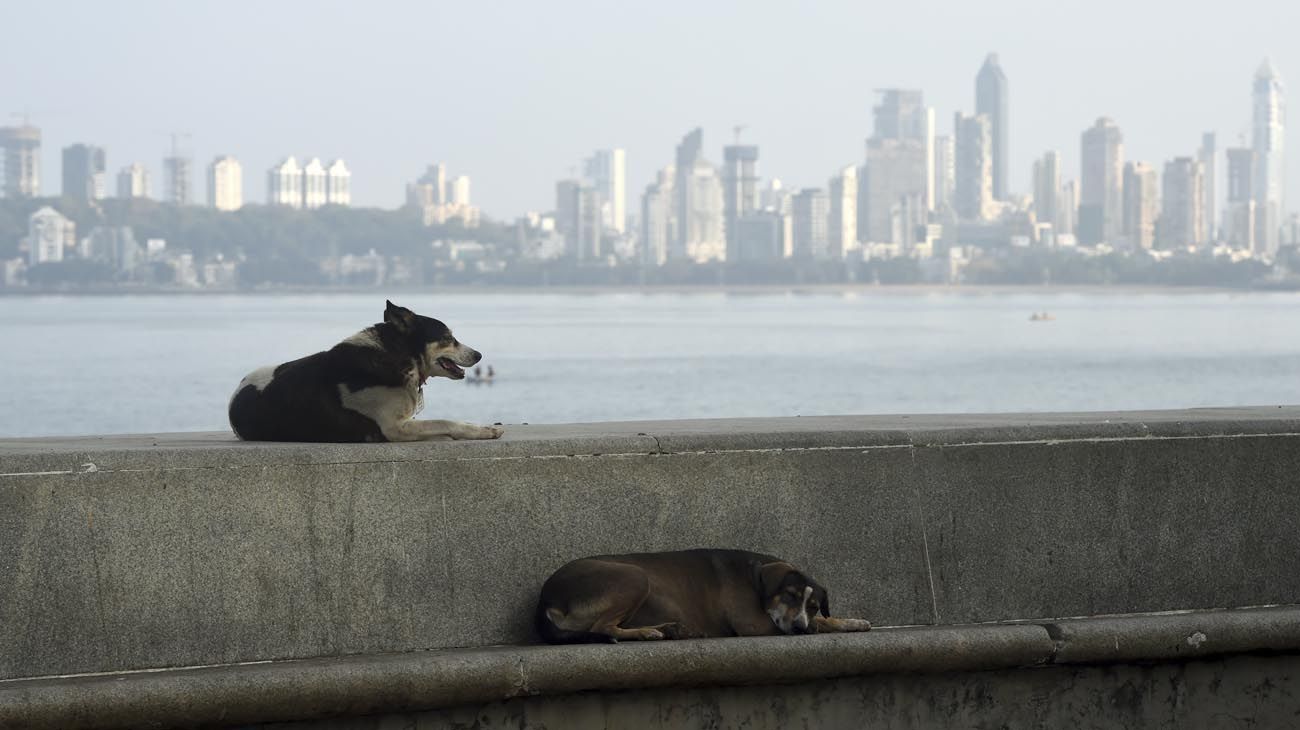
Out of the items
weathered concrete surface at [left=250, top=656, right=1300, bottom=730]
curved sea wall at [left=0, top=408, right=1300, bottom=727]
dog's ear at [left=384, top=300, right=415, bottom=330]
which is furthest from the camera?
dog's ear at [left=384, top=300, right=415, bottom=330]

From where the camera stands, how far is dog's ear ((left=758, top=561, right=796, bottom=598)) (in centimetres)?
654

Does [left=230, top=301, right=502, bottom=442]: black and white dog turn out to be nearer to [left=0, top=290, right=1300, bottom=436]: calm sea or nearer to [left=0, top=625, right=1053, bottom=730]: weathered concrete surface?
[left=0, top=625, right=1053, bottom=730]: weathered concrete surface

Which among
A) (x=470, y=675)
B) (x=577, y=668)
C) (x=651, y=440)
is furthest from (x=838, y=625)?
(x=470, y=675)

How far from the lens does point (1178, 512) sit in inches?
287

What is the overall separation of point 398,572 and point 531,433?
1155 mm

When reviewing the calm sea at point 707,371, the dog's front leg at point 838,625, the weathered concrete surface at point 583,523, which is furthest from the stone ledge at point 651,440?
the calm sea at point 707,371

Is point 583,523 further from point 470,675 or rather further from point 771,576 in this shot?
point 470,675

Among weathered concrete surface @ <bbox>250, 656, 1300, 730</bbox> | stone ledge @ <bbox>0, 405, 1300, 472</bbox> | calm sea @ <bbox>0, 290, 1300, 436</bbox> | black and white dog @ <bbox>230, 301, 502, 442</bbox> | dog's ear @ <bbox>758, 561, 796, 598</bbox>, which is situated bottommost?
calm sea @ <bbox>0, 290, 1300, 436</bbox>

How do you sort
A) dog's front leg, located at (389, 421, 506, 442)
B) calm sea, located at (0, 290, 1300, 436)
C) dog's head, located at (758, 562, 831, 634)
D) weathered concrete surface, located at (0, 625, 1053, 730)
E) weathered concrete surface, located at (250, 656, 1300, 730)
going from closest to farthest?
weathered concrete surface, located at (0, 625, 1053, 730)
weathered concrete surface, located at (250, 656, 1300, 730)
dog's head, located at (758, 562, 831, 634)
dog's front leg, located at (389, 421, 506, 442)
calm sea, located at (0, 290, 1300, 436)

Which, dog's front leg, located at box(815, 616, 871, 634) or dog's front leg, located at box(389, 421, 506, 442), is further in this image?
dog's front leg, located at box(389, 421, 506, 442)

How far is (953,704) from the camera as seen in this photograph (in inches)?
258

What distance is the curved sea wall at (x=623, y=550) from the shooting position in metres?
6.01

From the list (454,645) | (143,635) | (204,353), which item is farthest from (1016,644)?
(204,353)

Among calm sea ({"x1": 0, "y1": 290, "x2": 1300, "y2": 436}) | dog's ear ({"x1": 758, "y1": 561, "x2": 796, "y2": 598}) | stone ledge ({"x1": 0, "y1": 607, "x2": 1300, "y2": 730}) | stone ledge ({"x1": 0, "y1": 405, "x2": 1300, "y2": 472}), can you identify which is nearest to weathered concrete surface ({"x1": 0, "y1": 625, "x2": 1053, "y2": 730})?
stone ledge ({"x1": 0, "y1": 607, "x2": 1300, "y2": 730})
